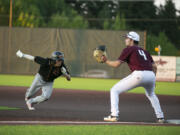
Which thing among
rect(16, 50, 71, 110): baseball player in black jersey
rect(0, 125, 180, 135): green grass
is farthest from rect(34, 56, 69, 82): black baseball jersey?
rect(0, 125, 180, 135): green grass

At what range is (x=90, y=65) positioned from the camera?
31.2 metres

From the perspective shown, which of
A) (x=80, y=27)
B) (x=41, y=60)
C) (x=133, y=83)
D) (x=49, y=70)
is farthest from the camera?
(x=80, y=27)

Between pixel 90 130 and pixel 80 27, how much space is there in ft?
230

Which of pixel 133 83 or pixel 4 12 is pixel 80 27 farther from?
pixel 133 83

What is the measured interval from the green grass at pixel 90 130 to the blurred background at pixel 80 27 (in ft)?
71.8

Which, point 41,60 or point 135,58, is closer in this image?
point 135,58

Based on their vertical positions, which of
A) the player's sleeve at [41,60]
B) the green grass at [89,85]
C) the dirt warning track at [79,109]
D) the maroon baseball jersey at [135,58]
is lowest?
the green grass at [89,85]

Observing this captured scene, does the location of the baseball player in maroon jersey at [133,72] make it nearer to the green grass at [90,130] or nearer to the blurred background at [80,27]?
the green grass at [90,130]

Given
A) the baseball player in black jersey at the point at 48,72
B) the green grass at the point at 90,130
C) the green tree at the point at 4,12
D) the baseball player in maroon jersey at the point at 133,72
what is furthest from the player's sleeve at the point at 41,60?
the green tree at the point at 4,12

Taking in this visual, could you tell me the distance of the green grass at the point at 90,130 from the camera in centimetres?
827

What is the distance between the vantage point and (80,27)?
78.2 metres

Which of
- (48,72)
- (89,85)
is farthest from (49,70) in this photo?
(89,85)

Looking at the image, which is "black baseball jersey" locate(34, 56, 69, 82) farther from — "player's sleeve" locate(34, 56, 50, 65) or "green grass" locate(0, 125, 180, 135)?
"green grass" locate(0, 125, 180, 135)

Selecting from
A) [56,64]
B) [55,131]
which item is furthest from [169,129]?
[56,64]
